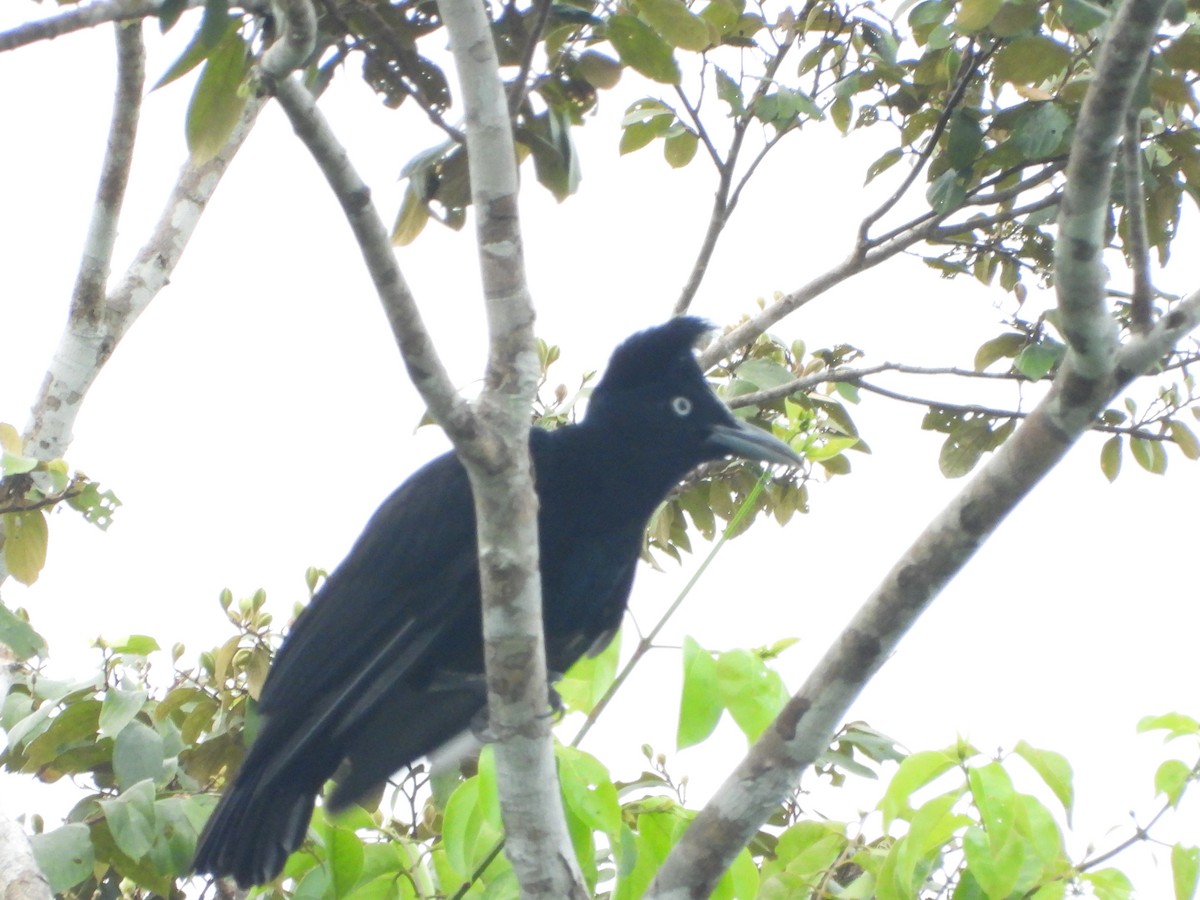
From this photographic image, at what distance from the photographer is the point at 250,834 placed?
3359mm

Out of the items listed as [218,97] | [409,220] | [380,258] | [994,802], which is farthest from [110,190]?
[994,802]

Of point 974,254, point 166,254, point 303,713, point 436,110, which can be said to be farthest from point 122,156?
point 974,254

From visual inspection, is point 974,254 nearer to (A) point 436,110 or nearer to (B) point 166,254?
(A) point 436,110

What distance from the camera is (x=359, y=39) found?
288cm

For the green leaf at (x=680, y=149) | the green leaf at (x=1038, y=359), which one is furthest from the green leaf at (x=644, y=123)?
the green leaf at (x=1038, y=359)

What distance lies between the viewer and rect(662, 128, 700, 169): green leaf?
13.6 feet

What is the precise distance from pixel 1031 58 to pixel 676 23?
2.63 ft

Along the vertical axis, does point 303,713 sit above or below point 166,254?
below

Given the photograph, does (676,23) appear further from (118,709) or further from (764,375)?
(118,709)

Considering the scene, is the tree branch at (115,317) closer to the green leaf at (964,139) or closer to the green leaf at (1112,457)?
the green leaf at (964,139)

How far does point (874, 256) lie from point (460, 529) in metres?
1.69

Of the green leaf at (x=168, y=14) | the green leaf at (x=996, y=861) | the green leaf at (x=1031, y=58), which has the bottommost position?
the green leaf at (x=996, y=861)

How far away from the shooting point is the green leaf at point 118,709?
3.07 m

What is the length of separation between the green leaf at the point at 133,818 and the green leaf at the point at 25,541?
0.72 meters
